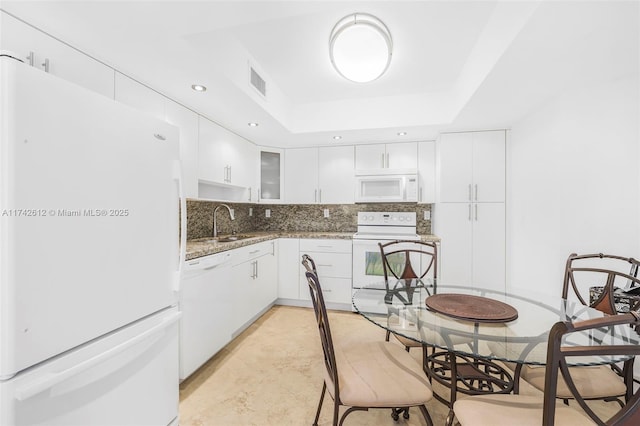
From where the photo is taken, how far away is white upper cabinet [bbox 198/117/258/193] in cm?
265

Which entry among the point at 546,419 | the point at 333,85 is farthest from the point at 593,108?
the point at 546,419

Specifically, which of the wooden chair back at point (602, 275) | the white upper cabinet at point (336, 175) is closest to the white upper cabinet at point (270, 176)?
the white upper cabinet at point (336, 175)

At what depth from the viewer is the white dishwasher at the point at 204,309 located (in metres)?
1.92

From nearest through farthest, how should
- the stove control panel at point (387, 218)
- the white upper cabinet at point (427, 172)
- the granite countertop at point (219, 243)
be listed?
1. the granite countertop at point (219, 243)
2. the white upper cabinet at point (427, 172)
3. the stove control panel at point (387, 218)

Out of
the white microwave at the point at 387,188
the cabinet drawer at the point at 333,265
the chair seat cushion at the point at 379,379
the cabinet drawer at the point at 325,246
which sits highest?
the white microwave at the point at 387,188

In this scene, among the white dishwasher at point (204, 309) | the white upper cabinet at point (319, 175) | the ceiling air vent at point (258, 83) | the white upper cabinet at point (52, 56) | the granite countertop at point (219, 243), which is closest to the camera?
the white upper cabinet at point (52, 56)

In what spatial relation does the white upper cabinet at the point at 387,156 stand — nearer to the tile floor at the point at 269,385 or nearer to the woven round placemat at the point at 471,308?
the tile floor at the point at 269,385

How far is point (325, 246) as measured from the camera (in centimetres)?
350

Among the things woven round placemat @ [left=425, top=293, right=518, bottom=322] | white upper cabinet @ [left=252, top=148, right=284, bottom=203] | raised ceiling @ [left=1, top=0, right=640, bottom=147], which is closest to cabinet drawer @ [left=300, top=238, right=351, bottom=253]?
white upper cabinet @ [left=252, top=148, right=284, bottom=203]

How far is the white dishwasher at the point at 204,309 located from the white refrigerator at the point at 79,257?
1.93 ft

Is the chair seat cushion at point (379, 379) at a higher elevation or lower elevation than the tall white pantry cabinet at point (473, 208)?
lower

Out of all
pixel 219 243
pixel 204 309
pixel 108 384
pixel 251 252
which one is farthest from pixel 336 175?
pixel 108 384

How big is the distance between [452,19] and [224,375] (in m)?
3.05

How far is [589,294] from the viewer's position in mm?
2080
